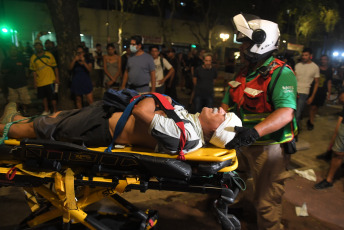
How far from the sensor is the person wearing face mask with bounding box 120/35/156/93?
5332 mm

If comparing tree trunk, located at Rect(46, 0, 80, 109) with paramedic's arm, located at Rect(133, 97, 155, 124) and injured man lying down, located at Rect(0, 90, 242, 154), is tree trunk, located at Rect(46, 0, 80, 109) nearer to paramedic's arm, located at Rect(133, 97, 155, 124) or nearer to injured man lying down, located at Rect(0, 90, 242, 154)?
injured man lying down, located at Rect(0, 90, 242, 154)

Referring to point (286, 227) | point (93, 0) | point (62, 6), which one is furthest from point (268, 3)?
point (93, 0)

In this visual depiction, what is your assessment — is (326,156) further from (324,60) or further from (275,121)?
(275,121)

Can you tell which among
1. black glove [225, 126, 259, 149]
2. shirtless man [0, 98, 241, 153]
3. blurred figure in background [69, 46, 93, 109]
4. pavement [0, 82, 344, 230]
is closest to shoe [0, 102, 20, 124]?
shirtless man [0, 98, 241, 153]

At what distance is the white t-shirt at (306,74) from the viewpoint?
6250 mm

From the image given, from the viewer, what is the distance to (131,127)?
2.36 metres

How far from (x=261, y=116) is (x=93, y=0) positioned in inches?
1012

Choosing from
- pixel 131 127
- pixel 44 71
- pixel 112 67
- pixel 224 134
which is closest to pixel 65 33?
pixel 44 71

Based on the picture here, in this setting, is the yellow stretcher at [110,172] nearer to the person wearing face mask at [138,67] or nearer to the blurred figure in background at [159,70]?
the person wearing face mask at [138,67]

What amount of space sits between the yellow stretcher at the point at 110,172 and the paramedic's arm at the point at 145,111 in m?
0.29

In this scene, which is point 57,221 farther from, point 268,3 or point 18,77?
point 268,3

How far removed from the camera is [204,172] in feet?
6.55

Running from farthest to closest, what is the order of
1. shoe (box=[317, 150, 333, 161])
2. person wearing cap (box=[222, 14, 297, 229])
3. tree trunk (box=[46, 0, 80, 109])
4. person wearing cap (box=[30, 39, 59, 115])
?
person wearing cap (box=[30, 39, 59, 115])
tree trunk (box=[46, 0, 80, 109])
shoe (box=[317, 150, 333, 161])
person wearing cap (box=[222, 14, 297, 229])

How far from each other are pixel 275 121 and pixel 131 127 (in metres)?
1.30
